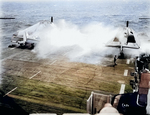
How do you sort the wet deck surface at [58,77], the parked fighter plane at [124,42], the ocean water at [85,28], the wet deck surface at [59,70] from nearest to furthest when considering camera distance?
the wet deck surface at [58,77]
the wet deck surface at [59,70]
the parked fighter plane at [124,42]
the ocean water at [85,28]

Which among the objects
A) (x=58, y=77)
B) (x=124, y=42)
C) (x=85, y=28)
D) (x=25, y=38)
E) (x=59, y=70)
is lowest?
(x=58, y=77)

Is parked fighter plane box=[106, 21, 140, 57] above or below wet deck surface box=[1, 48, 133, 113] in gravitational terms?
above

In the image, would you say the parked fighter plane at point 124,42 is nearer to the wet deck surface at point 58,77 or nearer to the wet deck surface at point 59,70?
the wet deck surface at point 58,77

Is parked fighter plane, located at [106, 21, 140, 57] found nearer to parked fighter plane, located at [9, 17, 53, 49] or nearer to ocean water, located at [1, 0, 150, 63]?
ocean water, located at [1, 0, 150, 63]

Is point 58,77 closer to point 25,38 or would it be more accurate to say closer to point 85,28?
point 25,38

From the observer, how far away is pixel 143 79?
11.8 m

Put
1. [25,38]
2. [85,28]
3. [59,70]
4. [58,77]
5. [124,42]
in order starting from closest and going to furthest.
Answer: [58,77] → [59,70] → [124,42] → [25,38] → [85,28]

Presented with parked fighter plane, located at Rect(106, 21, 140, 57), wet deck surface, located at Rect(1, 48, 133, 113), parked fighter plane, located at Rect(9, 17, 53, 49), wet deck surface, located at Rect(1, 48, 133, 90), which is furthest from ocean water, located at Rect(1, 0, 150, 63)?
wet deck surface, located at Rect(1, 48, 133, 113)

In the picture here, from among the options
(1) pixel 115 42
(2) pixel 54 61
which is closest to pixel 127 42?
(1) pixel 115 42


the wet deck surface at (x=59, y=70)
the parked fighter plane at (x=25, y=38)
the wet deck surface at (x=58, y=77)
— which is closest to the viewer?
the wet deck surface at (x=58, y=77)

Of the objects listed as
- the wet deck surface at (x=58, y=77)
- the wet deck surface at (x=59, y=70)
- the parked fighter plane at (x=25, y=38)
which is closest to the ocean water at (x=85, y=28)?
the parked fighter plane at (x=25, y=38)

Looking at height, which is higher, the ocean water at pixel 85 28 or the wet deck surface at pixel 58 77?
the ocean water at pixel 85 28

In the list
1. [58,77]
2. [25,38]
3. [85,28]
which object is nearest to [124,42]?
[58,77]

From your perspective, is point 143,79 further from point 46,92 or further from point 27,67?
point 27,67
